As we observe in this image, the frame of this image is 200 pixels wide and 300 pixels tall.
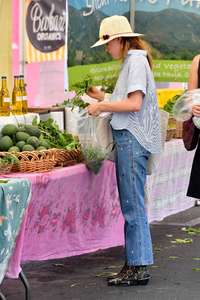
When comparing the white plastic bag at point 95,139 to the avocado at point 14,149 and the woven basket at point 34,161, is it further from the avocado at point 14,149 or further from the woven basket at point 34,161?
the avocado at point 14,149

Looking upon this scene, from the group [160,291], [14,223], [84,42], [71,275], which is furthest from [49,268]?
[84,42]

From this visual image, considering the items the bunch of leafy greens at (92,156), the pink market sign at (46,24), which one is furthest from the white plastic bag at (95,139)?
the pink market sign at (46,24)

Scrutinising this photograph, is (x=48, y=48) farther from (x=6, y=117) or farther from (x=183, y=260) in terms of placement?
(x=183, y=260)

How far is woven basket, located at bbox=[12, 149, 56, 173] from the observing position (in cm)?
480

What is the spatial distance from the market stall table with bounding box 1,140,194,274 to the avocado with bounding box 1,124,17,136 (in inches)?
19.3

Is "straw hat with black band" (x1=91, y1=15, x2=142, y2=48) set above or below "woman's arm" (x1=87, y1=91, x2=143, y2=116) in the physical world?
above

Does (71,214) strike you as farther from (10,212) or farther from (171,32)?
(171,32)

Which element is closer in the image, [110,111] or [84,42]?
[110,111]

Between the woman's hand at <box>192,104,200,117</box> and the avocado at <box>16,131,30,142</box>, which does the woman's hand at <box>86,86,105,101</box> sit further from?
the woman's hand at <box>192,104,200,117</box>

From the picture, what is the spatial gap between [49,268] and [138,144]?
140 centimetres

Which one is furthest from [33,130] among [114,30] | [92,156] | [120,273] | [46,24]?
[46,24]

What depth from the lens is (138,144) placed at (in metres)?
4.88

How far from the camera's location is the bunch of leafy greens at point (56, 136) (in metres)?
5.35

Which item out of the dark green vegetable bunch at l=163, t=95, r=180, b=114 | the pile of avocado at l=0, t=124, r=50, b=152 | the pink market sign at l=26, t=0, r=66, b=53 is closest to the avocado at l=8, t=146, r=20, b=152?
the pile of avocado at l=0, t=124, r=50, b=152
